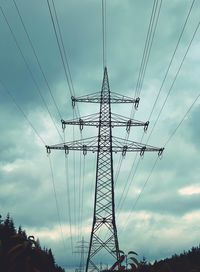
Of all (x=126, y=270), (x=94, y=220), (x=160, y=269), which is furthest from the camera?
(x=94, y=220)

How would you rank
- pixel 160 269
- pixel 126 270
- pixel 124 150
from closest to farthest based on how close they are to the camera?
pixel 126 270, pixel 160 269, pixel 124 150

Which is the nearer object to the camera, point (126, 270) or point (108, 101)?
point (126, 270)

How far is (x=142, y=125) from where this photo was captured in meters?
39.3

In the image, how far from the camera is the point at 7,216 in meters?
117

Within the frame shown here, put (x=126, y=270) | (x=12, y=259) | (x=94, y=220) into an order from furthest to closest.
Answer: (x=94, y=220), (x=126, y=270), (x=12, y=259)

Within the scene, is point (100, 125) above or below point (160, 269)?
above

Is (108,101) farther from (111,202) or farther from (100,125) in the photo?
(111,202)

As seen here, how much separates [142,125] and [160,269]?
93.5ft

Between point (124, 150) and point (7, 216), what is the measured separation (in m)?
83.1

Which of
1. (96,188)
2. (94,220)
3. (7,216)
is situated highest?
(7,216)

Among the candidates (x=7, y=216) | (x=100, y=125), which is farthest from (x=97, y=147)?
(x=7, y=216)

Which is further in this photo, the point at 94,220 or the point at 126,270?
the point at 94,220

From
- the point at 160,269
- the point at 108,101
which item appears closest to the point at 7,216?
the point at 108,101

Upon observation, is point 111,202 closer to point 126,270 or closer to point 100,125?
point 100,125
